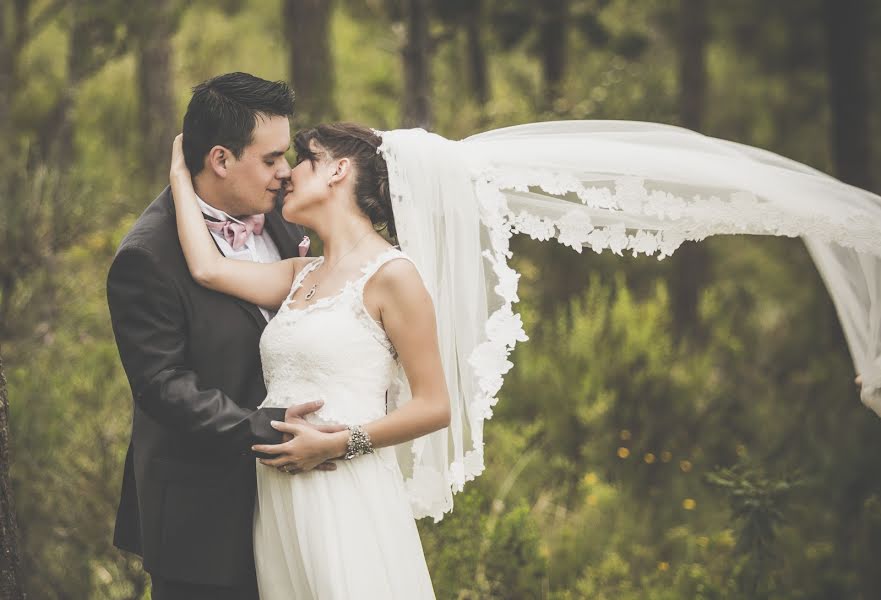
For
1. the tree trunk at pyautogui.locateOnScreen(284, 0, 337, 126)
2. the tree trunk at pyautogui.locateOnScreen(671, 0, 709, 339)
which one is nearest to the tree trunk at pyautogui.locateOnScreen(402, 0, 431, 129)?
the tree trunk at pyautogui.locateOnScreen(284, 0, 337, 126)

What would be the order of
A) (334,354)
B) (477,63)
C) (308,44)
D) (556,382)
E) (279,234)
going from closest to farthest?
(334,354) < (279,234) < (556,382) < (308,44) < (477,63)

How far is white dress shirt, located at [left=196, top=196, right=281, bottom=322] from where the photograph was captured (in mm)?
3174

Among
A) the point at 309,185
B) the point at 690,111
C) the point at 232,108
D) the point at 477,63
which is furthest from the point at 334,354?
the point at 477,63

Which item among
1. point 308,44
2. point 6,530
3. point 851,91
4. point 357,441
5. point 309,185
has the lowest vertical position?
point 6,530

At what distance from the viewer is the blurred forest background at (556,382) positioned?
14.6 ft

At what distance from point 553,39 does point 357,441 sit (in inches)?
273

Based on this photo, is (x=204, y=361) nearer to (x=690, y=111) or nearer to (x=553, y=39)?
(x=690, y=111)

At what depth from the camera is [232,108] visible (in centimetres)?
305

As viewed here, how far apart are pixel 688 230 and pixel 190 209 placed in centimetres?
165

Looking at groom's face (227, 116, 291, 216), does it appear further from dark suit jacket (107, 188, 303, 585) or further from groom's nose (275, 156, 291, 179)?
dark suit jacket (107, 188, 303, 585)

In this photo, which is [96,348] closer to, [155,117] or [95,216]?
[95,216]

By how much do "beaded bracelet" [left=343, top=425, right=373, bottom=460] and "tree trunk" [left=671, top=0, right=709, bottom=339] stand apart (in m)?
6.01

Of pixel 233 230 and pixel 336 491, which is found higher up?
pixel 233 230

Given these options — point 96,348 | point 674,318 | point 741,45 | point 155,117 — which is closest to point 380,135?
point 96,348
